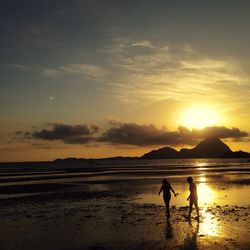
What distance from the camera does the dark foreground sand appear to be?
15.4m

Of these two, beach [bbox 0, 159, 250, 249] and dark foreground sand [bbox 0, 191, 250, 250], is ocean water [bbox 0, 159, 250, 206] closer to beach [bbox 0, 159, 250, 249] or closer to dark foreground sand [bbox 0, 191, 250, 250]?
beach [bbox 0, 159, 250, 249]

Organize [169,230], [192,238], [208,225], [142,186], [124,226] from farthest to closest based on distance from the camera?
[142,186]
[124,226]
[208,225]
[169,230]
[192,238]

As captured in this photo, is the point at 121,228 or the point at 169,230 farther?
the point at 121,228

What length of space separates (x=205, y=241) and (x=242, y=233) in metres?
2.31

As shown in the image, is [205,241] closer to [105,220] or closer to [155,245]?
[155,245]

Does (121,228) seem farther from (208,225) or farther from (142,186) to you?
(142,186)

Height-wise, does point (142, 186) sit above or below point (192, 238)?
below

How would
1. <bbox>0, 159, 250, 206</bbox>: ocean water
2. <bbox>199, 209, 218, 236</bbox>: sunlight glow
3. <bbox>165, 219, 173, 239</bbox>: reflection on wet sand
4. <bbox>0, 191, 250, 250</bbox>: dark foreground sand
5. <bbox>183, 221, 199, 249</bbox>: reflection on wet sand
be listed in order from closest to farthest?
<bbox>183, 221, 199, 249</bbox>: reflection on wet sand → <bbox>0, 191, 250, 250</bbox>: dark foreground sand → <bbox>165, 219, 173, 239</bbox>: reflection on wet sand → <bbox>199, 209, 218, 236</bbox>: sunlight glow → <bbox>0, 159, 250, 206</bbox>: ocean water

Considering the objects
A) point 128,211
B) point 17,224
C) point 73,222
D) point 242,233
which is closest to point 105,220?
point 73,222

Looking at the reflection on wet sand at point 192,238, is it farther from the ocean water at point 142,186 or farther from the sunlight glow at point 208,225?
the ocean water at point 142,186

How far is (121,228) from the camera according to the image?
Result: 61.2 ft

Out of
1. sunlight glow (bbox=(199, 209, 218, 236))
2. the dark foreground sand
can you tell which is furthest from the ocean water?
sunlight glow (bbox=(199, 209, 218, 236))

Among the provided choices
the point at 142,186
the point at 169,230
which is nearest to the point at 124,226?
the point at 169,230

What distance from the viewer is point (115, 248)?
1469 cm
